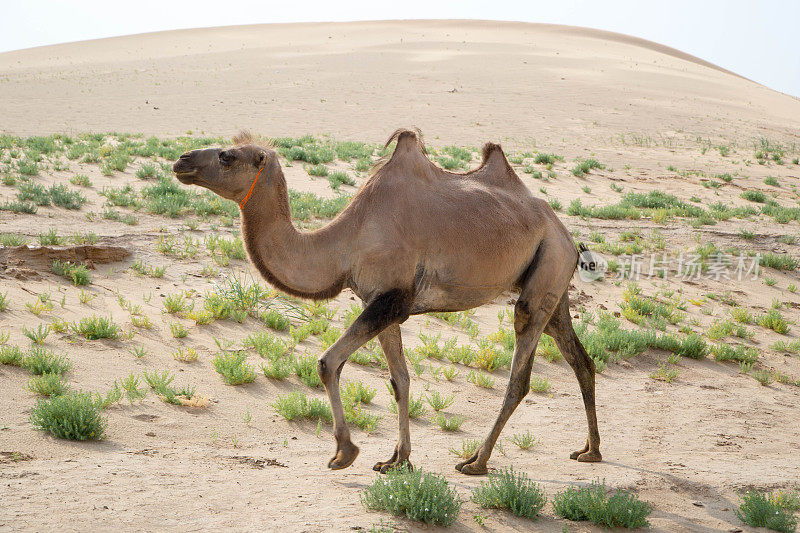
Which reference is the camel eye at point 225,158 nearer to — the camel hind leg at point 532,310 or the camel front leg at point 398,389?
the camel front leg at point 398,389

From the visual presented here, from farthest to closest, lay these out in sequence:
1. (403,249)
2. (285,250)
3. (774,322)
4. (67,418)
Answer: (774,322)
(67,418)
(403,249)
(285,250)

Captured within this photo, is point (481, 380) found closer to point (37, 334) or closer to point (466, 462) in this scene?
point (466, 462)

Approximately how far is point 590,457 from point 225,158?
3.88 m

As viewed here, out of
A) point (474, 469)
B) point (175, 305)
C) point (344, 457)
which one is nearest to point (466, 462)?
point (474, 469)

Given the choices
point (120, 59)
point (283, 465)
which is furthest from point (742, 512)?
point (120, 59)

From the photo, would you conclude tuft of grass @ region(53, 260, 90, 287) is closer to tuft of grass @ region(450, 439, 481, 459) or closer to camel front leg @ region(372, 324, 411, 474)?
camel front leg @ region(372, 324, 411, 474)

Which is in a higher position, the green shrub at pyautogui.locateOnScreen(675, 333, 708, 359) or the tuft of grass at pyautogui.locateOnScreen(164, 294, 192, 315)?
the tuft of grass at pyautogui.locateOnScreen(164, 294, 192, 315)

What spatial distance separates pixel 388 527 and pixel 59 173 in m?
12.8

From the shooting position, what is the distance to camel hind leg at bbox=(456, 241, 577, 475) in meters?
5.99

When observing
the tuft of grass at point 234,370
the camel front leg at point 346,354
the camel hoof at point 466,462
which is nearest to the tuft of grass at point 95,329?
the tuft of grass at point 234,370

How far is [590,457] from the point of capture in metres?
6.36

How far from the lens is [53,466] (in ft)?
16.8

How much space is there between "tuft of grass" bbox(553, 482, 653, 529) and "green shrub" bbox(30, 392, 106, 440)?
11.5 feet

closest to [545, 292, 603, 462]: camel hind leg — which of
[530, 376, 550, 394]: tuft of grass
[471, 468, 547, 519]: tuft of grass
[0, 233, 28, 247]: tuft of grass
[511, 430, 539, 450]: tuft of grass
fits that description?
[511, 430, 539, 450]: tuft of grass
